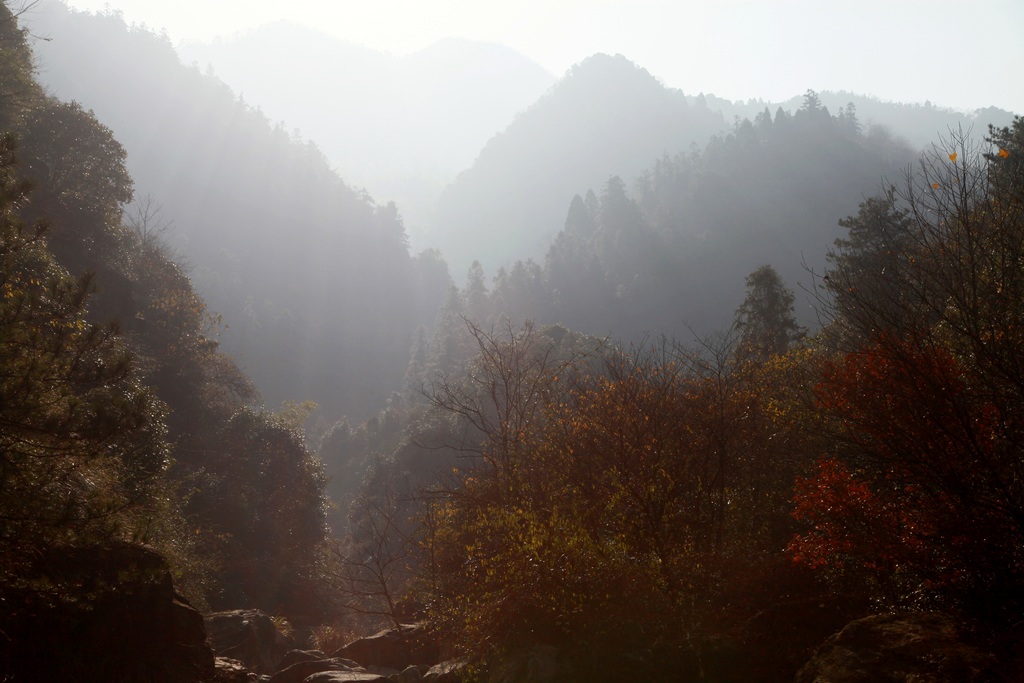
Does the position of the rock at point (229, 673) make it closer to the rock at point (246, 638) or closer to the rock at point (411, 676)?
the rock at point (411, 676)

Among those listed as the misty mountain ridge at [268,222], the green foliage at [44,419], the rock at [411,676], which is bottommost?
the rock at [411,676]

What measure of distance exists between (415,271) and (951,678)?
12196cm

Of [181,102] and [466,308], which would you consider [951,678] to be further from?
[181,102]

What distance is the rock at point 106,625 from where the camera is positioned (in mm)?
7488

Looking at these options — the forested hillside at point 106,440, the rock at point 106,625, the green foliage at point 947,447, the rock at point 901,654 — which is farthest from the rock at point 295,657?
the rock at point 901,654

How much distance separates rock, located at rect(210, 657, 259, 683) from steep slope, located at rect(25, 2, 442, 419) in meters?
90.0

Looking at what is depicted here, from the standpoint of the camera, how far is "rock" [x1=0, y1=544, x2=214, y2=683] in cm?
749

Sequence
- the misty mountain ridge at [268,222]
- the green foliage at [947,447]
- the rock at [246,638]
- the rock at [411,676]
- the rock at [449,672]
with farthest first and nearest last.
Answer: the misty mountain ridge at [268,222] < the rock at [246,638] < the rock at [411,676] < the rock at [449,672] < the green foliage at [947,447]

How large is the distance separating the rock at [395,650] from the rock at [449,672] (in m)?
3.78

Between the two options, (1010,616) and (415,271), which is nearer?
(1010,616)

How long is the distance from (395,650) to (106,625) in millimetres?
8748

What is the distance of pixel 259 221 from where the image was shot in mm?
115250

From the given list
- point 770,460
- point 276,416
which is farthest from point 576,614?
point 276,416

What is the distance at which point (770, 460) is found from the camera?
537 inches
